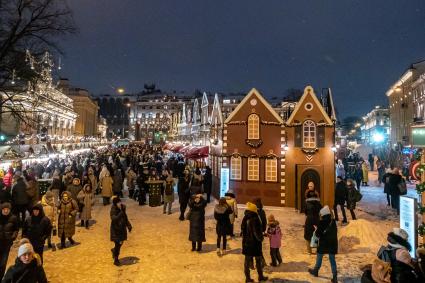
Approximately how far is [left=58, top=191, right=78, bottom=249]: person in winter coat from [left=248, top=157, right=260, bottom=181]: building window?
10370mm

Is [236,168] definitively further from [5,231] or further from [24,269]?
[24,269]

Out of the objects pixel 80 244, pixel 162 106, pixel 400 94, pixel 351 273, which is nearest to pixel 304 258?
pixel 351 273

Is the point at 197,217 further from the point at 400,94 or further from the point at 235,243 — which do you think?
the point at 400,94

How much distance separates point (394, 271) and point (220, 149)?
15.4 m

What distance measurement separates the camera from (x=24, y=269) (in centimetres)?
551

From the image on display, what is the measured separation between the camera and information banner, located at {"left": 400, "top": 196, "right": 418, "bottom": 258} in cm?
928

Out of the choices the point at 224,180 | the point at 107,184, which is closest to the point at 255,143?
the point at 224,180

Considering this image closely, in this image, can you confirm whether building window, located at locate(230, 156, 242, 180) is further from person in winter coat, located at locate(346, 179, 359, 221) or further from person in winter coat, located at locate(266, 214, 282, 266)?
person in winter coat, located at locate(266, 214, 282, 266)

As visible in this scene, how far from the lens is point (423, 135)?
353 inches

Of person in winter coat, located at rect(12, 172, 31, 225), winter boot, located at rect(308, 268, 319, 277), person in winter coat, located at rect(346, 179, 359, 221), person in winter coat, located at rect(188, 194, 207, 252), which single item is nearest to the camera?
winter boot, located at rect(308, 268, 319, 277)

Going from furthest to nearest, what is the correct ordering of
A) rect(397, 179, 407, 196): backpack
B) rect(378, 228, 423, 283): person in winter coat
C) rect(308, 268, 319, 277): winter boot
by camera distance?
1. rect(397, 179, 407, 196): backpack
2. rect(308, 268, 319, 277): winter boot
3. rect(378, 228, 423, 283): person in winter coat

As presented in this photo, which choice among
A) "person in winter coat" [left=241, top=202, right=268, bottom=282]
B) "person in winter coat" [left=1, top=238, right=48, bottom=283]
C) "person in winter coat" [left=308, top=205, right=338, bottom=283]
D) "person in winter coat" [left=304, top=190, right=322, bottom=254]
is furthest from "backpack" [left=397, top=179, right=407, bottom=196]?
"person in winter coat" [left=1, top=238, right=48, bottom=283]

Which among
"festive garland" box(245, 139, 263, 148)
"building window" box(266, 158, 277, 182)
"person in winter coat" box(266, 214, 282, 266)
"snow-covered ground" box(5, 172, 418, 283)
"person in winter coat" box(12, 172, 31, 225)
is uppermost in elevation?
"festive garland" box(245, 139, 263, 148)

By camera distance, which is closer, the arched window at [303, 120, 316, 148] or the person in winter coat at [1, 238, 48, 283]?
the person in winter coat at [1, 238, 48, 283]
